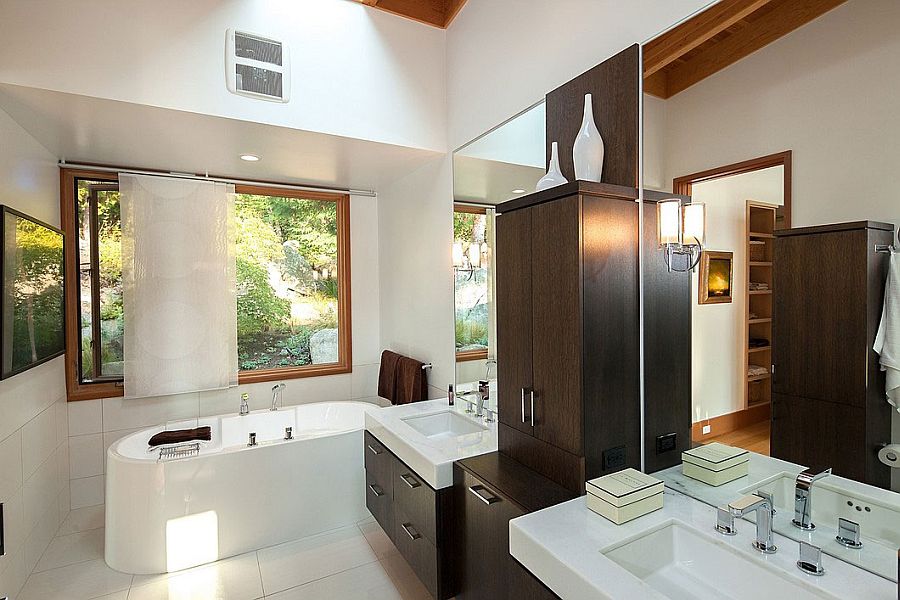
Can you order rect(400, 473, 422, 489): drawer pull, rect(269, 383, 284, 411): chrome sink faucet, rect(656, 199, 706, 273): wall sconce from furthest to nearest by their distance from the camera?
rect(269, 383, 284, 411): chrome sink faucet < rect(400, 473, 422, 489): drawer pull < rect(656, 199, 706, 273): wall sconce

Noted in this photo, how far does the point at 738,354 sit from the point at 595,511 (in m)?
0.65

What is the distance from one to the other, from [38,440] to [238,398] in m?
1.22

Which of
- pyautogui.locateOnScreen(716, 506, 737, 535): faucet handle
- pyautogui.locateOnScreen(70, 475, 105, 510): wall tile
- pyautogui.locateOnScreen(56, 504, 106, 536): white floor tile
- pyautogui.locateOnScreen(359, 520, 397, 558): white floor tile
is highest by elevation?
pyautogui.locateOnScreen(716, 506, 737, 535): faucet handle

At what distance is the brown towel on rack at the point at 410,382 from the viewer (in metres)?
3.36

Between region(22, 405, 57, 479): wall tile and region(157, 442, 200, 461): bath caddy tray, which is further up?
region(22, 405, 57, 479): wall tile

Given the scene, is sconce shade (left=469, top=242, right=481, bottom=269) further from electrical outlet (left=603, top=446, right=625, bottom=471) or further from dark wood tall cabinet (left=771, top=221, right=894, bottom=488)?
dark wood tall cabinet (left=771, top=221, right=894, bottom=488)

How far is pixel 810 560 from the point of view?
3.71 feet

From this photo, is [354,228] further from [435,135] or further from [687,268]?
[687,268]

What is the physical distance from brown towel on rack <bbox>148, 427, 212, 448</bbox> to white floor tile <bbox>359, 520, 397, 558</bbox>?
1.17 metres

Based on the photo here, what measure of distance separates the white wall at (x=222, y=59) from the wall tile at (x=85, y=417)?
2180 millimetres

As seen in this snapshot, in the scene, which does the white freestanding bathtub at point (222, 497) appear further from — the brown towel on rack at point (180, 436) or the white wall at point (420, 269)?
the white wall at point (420, 269)

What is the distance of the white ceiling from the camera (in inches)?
91.0

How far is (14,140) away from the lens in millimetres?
2424

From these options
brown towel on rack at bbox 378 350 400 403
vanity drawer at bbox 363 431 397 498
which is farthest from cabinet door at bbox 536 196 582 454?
brown towel on rack at bbox 378 350 400 403
